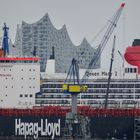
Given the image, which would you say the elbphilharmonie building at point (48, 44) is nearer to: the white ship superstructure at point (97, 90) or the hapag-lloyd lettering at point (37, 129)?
the white ship superstructure at point (97, 90)

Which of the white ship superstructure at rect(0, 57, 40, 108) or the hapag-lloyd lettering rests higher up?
the white ship superstructure at rect(0, 57, 40, 108)

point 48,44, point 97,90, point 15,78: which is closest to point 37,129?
point 15,78

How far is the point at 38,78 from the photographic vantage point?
315 feet

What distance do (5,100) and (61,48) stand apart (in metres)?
78.4

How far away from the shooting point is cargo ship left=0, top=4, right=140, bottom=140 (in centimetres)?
8700

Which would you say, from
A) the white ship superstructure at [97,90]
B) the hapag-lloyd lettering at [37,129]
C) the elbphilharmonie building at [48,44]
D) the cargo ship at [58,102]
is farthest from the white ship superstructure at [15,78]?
the elbphilharmonie building at [48,44]

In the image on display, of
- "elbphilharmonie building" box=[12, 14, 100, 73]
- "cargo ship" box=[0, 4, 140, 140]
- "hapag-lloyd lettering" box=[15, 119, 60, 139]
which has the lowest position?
"hapag-lloyd lettering" box=[15, 119, 60, 139]

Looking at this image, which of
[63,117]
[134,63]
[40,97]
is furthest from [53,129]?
[134,63]

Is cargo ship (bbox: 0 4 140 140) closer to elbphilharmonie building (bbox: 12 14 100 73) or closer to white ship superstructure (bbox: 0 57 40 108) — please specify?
white ship superstructure (bbox: 0 57 40 108)

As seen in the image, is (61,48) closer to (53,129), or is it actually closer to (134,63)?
(134,63)

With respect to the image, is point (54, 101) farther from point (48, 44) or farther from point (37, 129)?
point (48, 44)

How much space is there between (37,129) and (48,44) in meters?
85.0

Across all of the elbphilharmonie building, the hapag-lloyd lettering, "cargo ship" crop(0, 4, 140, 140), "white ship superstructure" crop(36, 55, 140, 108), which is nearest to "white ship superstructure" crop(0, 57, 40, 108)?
"cargo ship" crop(0, 4, 140, 140)

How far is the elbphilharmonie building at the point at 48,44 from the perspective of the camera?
168 metres
